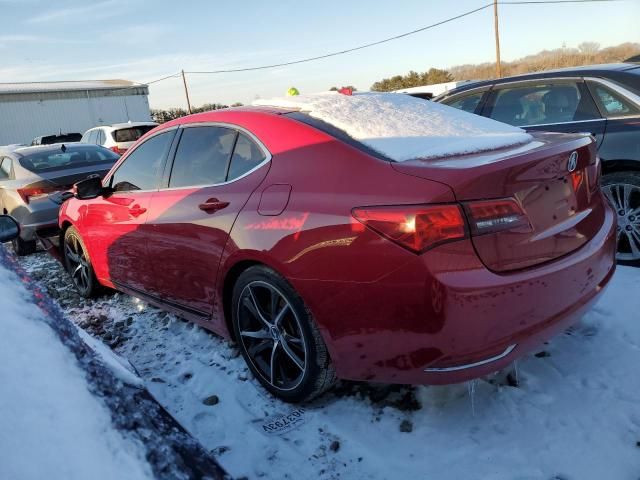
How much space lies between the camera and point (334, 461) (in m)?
2.24

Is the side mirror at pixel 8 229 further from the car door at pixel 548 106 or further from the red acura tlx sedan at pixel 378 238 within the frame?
the car door at pixel 548 106

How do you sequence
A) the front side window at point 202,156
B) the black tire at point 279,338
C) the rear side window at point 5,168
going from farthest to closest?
1. the rear side window at point 5,168
2. the front side window at point 202,156
3. the black tire at point 279,338

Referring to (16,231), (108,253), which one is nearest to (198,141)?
(16,231)

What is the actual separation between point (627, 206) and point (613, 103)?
33.8 inches

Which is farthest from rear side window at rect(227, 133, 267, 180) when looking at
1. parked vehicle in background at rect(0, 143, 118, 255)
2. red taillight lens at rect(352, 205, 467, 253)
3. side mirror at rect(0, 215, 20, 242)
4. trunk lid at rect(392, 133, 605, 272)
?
parked vehicle in background at rect(0, 143, 118, 255)

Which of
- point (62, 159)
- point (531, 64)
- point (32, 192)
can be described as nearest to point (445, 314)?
point (32, 192)

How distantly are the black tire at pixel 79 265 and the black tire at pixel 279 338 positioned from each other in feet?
7.74

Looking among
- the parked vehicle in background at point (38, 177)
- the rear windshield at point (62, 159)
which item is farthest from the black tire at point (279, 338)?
the rear windshield at point (62, 159)

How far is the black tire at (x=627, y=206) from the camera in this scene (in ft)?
13.1

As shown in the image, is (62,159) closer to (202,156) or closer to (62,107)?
(202,156)

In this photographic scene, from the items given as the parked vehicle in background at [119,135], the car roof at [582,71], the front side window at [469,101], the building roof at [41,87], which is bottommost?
the front side window at [469,101]

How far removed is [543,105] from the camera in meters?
4.69

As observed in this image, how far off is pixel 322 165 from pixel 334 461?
1351 millimetres

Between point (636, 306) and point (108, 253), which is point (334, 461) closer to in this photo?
point (636, 306)
